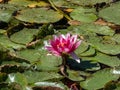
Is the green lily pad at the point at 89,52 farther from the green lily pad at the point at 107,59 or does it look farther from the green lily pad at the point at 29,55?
the green lily pad at the point at 29,55

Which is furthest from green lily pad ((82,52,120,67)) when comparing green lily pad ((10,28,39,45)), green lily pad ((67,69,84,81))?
green lily pad ((10,28,39,45))

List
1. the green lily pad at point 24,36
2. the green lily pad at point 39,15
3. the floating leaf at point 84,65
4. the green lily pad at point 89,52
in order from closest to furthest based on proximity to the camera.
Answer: the floating leaf at point 84,65 → the green lily pad at point 89,52 → the green lily pad at point 24,36 → the green lily pad at point 39,15

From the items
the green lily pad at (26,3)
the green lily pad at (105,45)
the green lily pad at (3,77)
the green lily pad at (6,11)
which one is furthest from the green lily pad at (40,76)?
the green lily pad at (26,3)

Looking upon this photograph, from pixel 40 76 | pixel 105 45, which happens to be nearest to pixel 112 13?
pixel 105 45

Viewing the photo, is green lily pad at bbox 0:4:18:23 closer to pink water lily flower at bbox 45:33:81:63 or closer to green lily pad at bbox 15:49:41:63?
green lily pad at bbox 15:49:41:63

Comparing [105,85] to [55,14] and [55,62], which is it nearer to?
[55,62]

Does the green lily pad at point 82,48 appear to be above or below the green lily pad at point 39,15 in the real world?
below

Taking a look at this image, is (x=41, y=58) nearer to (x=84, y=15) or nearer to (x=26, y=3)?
(x=84, y=15)
